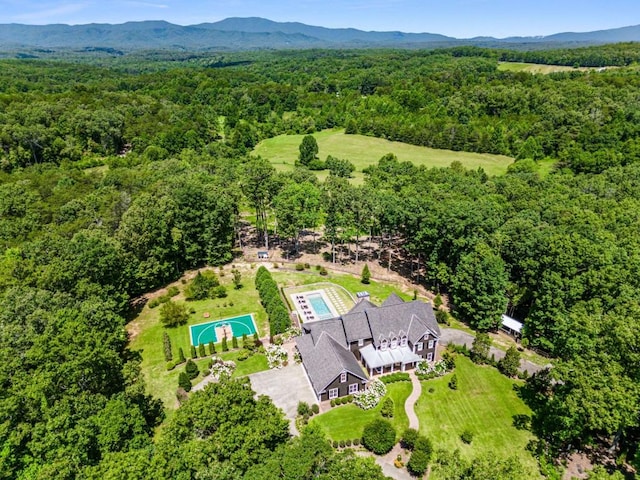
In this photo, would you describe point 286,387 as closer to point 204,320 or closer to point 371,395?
point 371,395

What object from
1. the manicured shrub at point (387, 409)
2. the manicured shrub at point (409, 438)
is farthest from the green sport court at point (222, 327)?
the manicured shrub at point (409, 438)

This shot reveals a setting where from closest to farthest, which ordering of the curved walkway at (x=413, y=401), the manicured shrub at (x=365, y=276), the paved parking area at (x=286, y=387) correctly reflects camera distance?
1. the curved walkway at (x=413, y=401)
2. the paved parking area at (x=286, y=387)
3. the manicured shrub at (x=365, y=276)

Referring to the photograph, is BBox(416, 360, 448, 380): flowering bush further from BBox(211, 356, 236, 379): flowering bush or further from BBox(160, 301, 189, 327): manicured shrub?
BBox(160, 301, 189, 327): manicured shrub

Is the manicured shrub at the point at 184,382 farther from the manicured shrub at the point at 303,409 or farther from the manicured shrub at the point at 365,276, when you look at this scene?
the manicured shrub at the point at 365,276

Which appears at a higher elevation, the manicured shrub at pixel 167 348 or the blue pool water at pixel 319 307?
the manicured shrub at pixel 167 348

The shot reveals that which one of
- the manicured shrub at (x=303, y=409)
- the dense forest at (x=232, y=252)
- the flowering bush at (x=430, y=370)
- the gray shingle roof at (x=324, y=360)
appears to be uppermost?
the dense forest at (x=232, y=252)

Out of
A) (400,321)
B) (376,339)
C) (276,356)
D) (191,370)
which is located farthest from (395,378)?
(191,370)
